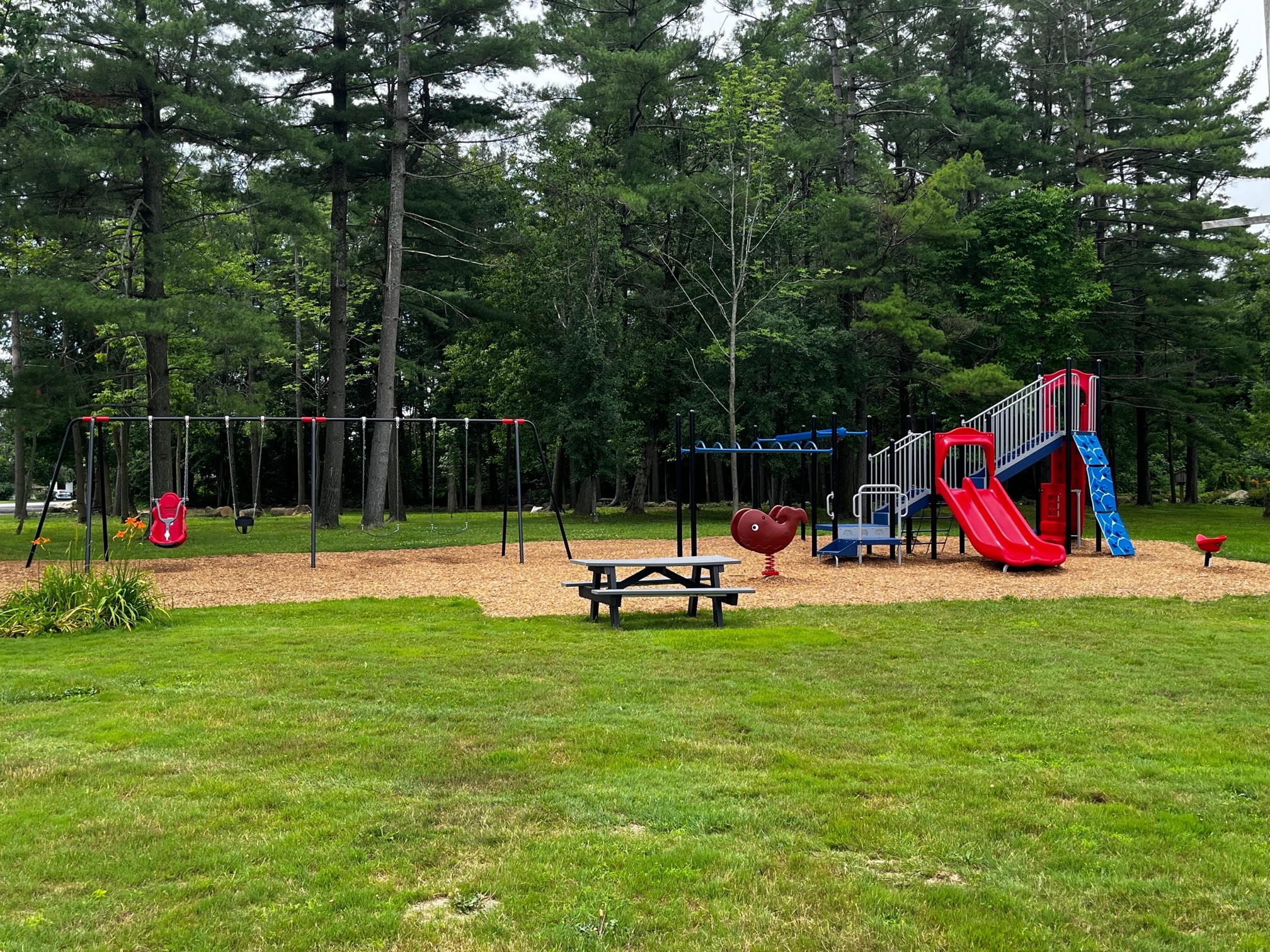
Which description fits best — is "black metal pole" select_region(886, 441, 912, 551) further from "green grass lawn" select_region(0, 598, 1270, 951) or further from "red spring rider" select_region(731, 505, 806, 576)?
"green grass lawn" select_region(0, 598, 1270, 951)

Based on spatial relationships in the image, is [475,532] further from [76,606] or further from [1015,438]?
[76,606]

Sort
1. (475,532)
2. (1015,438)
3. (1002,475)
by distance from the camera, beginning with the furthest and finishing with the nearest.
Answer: (475,532) < (1015,438) < (1002,475)

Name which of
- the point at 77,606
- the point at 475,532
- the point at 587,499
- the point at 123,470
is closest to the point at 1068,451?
the point at 475,532

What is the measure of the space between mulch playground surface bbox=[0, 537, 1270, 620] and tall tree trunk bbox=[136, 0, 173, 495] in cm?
442

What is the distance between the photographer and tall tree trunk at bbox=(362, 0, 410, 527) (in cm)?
2475

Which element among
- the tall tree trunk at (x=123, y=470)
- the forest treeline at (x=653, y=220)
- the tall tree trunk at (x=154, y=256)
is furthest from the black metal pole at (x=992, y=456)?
the tall tree trunk at (x=123, y=470)

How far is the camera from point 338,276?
2575 cm

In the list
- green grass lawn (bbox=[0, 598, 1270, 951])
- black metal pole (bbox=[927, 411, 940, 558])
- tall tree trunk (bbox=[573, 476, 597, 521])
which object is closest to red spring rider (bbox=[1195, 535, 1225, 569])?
black metal pole (bbox=[927, 411, 940, 558])

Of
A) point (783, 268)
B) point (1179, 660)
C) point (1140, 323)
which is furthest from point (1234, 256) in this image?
point (1179, 660)

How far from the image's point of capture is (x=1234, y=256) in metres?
31.4

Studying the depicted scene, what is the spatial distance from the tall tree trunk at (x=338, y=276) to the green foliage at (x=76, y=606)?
1468cm

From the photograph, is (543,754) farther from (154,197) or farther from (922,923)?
(154,197)

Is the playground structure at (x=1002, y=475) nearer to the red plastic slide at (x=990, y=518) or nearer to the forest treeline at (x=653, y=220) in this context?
the red plastic slide at (x=990, y=518)

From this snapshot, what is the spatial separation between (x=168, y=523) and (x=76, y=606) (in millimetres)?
7881
